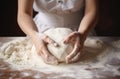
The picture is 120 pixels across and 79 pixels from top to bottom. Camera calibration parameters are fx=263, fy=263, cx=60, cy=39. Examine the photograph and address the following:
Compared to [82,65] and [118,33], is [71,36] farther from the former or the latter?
[118,33]

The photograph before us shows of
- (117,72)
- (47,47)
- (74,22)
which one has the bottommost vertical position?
(117,72)

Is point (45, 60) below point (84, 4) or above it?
below

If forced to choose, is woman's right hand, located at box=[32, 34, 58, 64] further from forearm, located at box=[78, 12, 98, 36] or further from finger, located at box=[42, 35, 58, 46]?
forearm, located at box=[78, 12, 98, 36]

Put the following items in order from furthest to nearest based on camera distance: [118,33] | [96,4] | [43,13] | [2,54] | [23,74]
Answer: [118,33] → [43,13] → [96,4] → [2,54] → [23,74]

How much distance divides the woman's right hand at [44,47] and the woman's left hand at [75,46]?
0.05m

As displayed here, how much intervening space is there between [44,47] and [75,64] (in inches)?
5.4

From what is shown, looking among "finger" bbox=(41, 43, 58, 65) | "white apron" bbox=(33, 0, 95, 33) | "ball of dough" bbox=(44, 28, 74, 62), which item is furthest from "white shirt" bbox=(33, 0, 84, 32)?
"finger" bbox=(41, 43, 58, 65)

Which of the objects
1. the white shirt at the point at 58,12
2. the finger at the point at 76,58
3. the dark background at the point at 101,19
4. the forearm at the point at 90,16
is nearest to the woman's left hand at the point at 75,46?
the finger at the point at 76,58

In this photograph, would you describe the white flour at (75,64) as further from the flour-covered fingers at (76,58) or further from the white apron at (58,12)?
the white apron at (58,12)

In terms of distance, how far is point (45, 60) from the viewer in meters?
1.01

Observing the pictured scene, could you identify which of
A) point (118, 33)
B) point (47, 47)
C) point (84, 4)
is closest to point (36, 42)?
point (47, 47)

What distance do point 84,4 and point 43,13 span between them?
22 cm

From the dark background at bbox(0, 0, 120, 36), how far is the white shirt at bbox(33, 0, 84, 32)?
0.44 m

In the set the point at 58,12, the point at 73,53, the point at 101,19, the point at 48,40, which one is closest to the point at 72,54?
the point at 73,53
